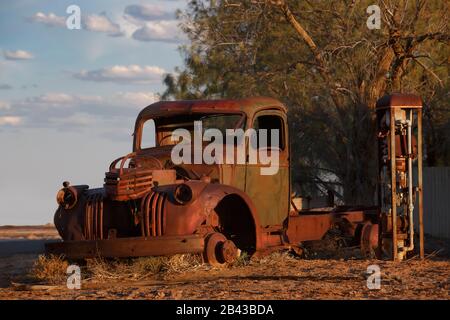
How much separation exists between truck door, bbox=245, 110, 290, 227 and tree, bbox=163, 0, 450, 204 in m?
7.04

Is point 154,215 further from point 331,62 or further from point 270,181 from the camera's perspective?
point 331,62

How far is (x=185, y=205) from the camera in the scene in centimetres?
1141

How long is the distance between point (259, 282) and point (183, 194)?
166 cm

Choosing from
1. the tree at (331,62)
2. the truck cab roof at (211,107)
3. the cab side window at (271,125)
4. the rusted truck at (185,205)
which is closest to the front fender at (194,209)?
the rusted truck at (185,205)

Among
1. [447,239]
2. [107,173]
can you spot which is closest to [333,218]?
[107,173]

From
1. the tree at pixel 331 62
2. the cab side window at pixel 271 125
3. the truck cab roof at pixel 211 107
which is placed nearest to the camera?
the truck cab roof at pixel 211 107

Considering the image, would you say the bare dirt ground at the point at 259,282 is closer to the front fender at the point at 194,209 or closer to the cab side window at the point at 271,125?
Result: the front fender at the point at 194,209

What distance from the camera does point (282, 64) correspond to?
75.5 ft

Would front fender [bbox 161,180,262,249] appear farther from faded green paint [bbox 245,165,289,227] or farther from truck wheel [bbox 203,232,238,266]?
faded green paint [bbox 245,165,289,227]

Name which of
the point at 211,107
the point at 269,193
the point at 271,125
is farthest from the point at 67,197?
the point at 271,125

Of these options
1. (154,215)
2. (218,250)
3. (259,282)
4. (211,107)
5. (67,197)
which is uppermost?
(211,107)

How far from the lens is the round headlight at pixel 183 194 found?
11.4 m

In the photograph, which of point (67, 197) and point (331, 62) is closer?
point (67, 197)

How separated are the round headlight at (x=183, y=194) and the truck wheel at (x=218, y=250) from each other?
0.61 m
